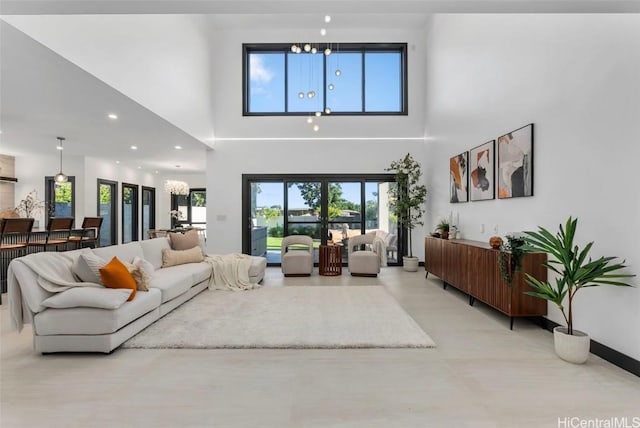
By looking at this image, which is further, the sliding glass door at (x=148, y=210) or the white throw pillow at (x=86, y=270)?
the sliding glass door at (x=148, y=210)

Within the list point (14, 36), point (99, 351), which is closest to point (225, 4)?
point (14, 36)

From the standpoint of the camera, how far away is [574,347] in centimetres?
273

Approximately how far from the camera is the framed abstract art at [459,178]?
18.2ft

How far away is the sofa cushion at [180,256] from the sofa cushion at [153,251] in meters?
0.08

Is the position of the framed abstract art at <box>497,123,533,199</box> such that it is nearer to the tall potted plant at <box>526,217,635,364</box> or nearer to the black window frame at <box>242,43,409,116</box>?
the tall potted plant at <box>526,217,635,364</box>

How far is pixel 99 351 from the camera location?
2.94m

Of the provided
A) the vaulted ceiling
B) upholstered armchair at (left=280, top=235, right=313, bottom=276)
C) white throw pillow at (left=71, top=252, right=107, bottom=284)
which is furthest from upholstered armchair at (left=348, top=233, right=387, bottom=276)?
white throw pillow at (left=71, top=252, right=107, bottom=284)

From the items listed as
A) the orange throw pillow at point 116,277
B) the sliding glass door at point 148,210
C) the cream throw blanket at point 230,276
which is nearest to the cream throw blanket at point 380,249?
the cream throw blanket at point 230,276

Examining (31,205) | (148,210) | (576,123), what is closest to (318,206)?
(576,123)

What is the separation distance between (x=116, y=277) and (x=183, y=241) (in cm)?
234

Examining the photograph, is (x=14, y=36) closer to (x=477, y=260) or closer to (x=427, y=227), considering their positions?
(x=477, y=260)

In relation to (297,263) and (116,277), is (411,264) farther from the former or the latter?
(116,277)

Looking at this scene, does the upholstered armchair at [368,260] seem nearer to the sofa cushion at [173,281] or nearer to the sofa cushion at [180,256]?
the sofa cushion at [180,256]

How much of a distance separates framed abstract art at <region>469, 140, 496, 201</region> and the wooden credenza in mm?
848
